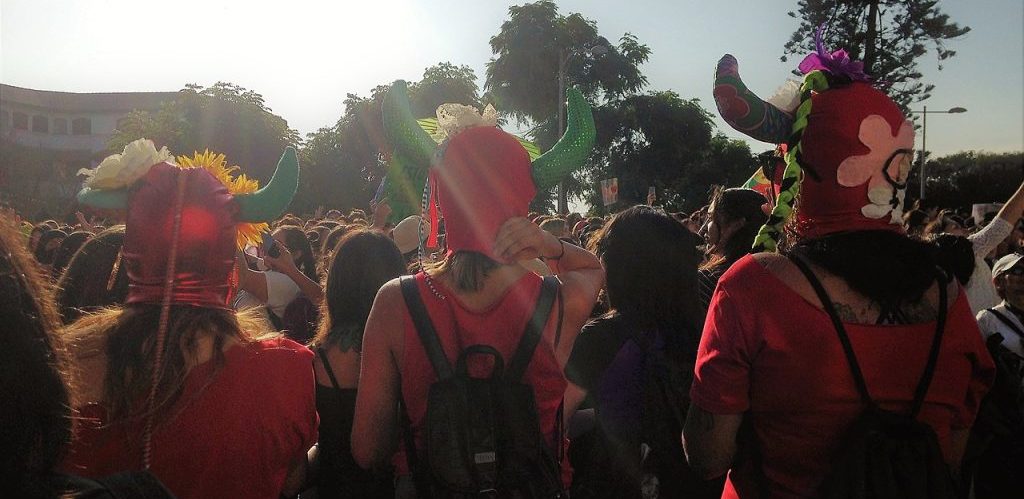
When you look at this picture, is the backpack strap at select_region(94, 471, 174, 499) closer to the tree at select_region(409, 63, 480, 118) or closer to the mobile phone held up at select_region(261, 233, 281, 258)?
the mobile phone held up at select_region(261, 233, 281, 258)

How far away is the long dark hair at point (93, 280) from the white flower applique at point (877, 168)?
2.62 m

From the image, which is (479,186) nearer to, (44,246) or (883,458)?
(883,458)

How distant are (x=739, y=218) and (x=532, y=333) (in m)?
1.84

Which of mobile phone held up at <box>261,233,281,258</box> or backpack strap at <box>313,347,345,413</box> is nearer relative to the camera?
backpack strap at <box>313,347,345,413</box>

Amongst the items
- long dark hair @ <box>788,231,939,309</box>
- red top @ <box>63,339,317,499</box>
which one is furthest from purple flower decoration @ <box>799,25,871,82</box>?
red top @ <box>63,339,317,499</box>

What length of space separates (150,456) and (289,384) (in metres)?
0.35

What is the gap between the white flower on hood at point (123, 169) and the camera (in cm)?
202

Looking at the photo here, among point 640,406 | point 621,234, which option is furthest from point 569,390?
point 621,234

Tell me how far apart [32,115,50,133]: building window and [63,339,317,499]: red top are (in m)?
60.0

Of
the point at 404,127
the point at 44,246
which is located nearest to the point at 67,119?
the point at 44,246

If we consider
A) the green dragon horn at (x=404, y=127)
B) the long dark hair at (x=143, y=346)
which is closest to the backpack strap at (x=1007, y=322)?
the green dragon horn at (x=404, y=127)

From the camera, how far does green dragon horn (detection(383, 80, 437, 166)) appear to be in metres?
2.09

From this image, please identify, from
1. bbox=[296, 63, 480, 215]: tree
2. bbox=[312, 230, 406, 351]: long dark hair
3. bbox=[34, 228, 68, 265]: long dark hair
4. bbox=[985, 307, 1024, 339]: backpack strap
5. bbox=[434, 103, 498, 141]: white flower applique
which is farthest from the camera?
bbox=[296, 63, 480, 215]: tree

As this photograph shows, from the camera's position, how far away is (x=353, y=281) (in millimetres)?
2934
